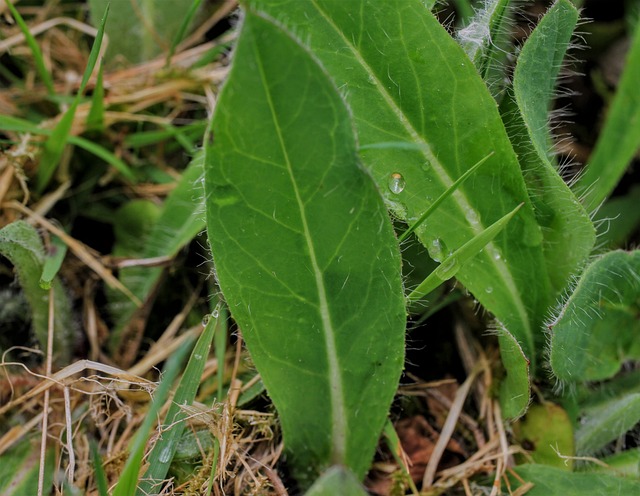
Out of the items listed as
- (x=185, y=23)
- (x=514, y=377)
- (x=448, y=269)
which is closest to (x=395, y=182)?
(x=448, y=269)

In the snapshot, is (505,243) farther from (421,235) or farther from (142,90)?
(142,90)

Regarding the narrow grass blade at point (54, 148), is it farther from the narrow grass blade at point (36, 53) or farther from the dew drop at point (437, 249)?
the dew drop at point (437, 249)

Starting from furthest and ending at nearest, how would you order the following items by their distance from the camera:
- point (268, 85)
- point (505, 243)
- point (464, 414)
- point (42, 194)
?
1. point (42, 194)
2. point (464, 414)
3. point (505, 243)
4. point (268, 85)

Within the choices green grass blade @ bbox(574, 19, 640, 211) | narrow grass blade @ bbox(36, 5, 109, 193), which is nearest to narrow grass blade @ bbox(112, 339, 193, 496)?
narrow grass blade @ bbox(36, 5, 109, 193)

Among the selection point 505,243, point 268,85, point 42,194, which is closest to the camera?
point 268,85

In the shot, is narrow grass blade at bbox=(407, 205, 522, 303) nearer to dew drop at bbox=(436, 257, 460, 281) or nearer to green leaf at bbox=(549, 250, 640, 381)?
dew drop at bbox=(436, 257, 460, 281)

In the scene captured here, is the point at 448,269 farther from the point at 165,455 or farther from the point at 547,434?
the point at 165,455

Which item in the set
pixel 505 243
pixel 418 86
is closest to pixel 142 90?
pixel 418 86
